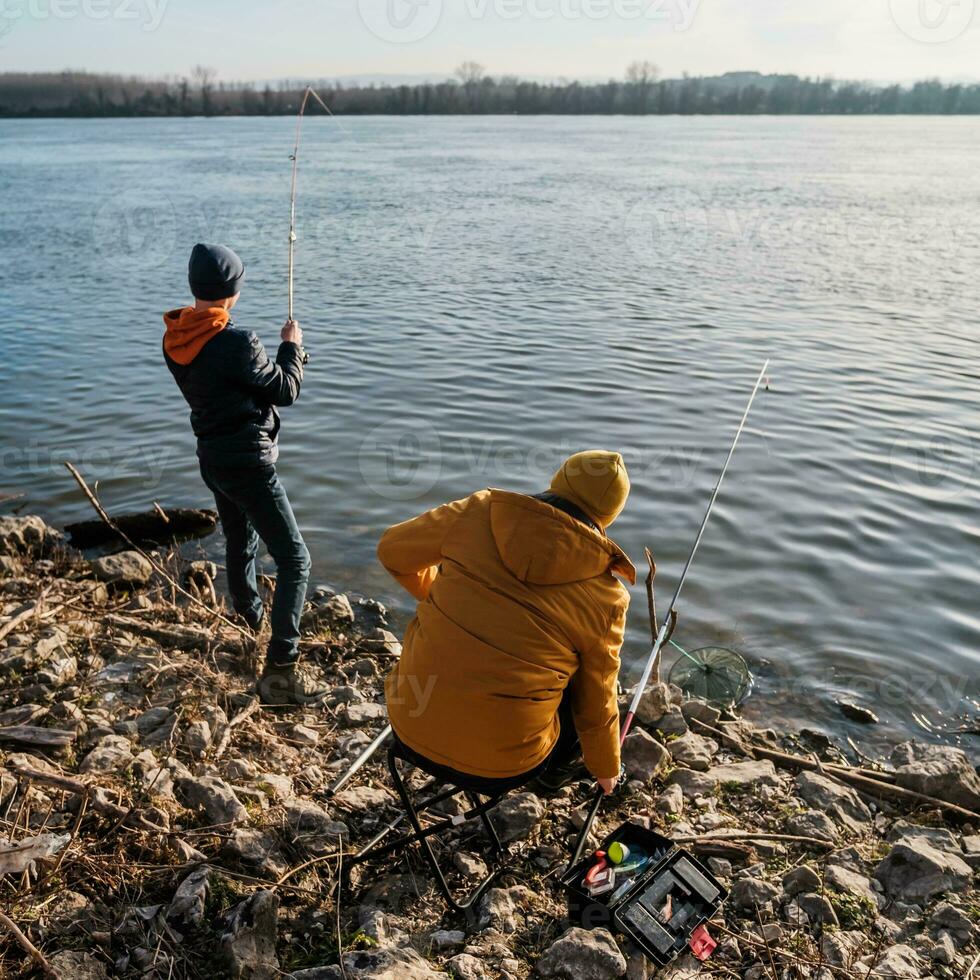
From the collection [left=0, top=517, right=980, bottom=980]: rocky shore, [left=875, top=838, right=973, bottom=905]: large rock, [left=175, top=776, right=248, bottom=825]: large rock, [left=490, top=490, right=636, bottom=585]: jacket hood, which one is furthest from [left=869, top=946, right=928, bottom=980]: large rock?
[left=175, top=776, right=248, bottom=825]: large rock

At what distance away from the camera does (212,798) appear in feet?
11.4

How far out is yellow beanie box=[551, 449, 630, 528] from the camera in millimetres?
2830

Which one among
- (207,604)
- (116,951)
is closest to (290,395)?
(207,604)

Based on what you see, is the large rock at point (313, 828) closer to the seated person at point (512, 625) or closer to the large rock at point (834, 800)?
the seated person at point (512, 625)

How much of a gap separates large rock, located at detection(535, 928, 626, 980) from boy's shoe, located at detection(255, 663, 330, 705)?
214 centimetres

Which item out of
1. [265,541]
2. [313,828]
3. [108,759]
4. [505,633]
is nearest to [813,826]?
[505,633]

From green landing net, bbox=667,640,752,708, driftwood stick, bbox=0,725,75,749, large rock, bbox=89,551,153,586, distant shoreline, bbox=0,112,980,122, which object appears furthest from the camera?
distant shoreline, bbox=0,112,980,122

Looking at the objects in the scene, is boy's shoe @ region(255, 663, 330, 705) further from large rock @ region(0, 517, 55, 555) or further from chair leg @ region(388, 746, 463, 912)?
large rock @ region(0, 517, 55, 555)

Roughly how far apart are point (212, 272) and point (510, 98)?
110 meters

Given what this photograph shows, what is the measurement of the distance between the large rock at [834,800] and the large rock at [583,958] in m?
1.54

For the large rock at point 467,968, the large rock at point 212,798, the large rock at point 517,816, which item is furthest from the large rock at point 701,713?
the large rock at point 212,798

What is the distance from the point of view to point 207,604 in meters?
5.82

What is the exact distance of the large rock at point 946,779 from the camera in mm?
4164

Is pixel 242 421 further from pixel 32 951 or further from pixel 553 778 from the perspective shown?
pixel 32 951
